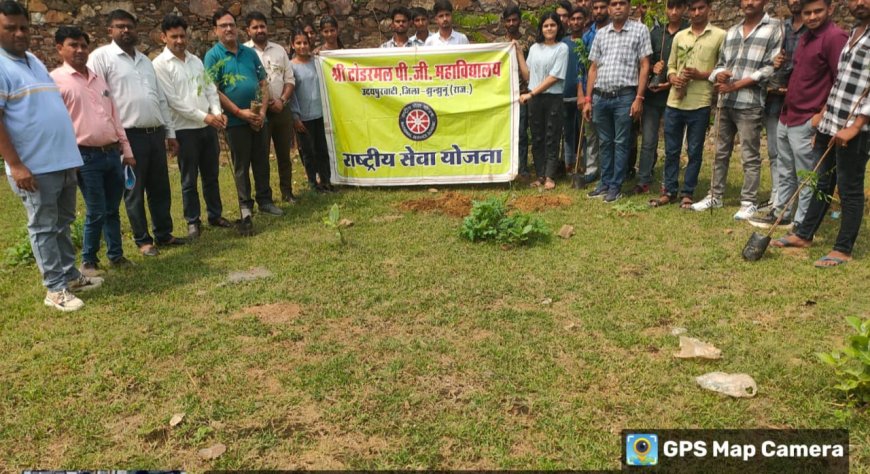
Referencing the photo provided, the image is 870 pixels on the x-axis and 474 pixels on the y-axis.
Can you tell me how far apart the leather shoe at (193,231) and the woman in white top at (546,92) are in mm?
3832

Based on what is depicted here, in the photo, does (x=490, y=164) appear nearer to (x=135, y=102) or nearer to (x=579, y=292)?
(x=579, y=292)

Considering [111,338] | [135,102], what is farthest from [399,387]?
[135,102]

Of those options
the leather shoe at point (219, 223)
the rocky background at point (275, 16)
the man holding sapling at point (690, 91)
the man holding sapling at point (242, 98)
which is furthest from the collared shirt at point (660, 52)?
the leather shoe at point (219, 223)

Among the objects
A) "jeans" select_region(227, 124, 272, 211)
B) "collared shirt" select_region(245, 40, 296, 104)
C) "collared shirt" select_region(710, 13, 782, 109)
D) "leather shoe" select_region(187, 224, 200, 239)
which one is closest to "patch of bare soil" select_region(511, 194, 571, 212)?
"collared shirt" select_region(710, 13, 782, 109)

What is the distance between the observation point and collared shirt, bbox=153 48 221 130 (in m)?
5.21

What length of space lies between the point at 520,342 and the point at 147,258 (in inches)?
135

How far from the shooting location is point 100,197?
4551 mm

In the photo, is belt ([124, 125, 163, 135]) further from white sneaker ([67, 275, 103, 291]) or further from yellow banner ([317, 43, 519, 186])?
yellow banner ([317, 43, 519, 186])

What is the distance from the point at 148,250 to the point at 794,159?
5.62 m

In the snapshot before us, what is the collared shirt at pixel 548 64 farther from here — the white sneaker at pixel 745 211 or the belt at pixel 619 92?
the white sneaker at pixel 745 211

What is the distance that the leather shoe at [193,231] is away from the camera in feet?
18.2

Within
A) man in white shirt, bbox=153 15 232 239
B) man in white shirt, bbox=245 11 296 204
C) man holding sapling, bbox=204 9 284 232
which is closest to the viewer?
man in white shirt, bbox=153 15 232 239

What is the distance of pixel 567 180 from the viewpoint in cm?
712

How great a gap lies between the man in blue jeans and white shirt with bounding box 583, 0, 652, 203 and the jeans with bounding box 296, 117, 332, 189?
10.3 ft
